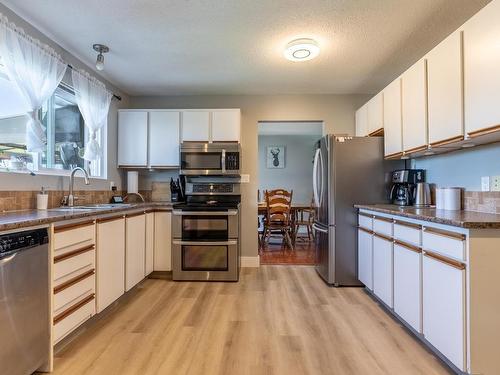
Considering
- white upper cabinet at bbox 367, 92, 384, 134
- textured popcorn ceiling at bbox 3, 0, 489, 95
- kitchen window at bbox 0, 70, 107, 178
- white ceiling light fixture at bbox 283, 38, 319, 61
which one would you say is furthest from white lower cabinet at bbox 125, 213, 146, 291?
white upper cabinet at bbox 367, 92, 384, 134

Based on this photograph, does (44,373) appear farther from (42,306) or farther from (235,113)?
(235,113)

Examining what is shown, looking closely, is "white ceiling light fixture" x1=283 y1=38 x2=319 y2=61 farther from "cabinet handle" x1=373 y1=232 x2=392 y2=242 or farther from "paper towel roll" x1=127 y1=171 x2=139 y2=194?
"paper towel roll" x1=127 y1=171 x2=139 y2=194

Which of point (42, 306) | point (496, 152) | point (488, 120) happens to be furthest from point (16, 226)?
point (496, 152)

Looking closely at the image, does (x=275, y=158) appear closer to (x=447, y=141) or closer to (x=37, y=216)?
(x=447, y=141)

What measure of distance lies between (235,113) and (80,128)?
171 cm

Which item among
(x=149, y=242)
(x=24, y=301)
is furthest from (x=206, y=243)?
(x=24, y=301)

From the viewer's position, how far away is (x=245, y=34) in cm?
241

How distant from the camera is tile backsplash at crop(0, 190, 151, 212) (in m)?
2.02

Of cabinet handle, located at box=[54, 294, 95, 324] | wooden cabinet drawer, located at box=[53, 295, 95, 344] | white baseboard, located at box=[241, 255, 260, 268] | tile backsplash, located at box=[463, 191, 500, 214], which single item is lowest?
white baseboard, located at box=[241, 255, 260, 268]

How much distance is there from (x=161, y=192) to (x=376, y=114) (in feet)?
9.20

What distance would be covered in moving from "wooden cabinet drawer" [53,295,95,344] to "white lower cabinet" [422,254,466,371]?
217 centimetres

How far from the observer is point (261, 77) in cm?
334

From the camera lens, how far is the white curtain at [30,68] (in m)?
1.95

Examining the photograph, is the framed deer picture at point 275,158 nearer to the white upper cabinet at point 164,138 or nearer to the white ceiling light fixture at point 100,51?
the white upper cabinet at point 164,138
